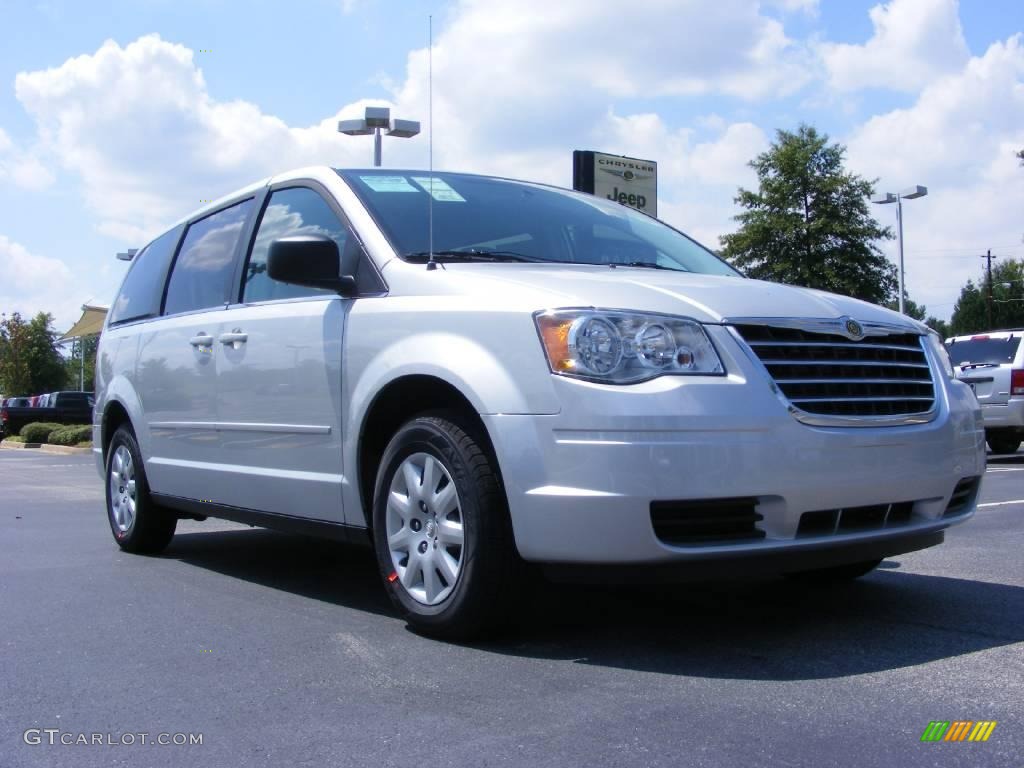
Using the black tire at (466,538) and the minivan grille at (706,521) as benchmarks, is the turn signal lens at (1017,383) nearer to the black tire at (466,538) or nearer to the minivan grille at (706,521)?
the minivan grille at (706,521)

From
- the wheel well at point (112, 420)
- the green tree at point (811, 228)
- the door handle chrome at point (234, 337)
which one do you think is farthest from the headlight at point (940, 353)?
the green tree at point (811, 228)

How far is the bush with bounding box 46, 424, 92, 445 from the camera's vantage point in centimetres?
2548

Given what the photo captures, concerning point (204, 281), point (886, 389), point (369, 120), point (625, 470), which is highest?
point (369, 120)

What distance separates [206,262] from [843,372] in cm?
351

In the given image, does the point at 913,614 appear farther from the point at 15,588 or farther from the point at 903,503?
the point at 15,588

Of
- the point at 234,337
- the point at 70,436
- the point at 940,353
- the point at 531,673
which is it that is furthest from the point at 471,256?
the point at 70,436

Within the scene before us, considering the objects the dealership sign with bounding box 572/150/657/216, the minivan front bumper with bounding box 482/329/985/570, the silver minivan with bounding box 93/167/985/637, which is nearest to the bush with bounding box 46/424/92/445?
the dealership sign with bounding box 572/150/657/216

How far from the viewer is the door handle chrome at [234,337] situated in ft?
16.3

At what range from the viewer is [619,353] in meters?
3.43

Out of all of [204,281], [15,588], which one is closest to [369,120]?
[204,281]

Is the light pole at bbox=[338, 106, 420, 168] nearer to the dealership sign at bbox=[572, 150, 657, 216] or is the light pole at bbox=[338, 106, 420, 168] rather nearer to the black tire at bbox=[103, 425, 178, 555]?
the dealership sign at bbox=[572, 150, 657, 216]

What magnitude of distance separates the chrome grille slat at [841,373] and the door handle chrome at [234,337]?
94.7 inches

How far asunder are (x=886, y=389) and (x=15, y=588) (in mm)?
4041

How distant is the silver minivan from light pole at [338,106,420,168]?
10.9 metres
